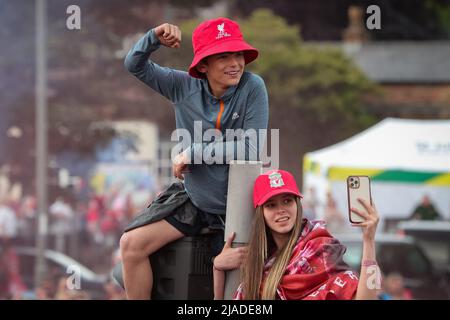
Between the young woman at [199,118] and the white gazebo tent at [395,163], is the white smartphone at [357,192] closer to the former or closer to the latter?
the young woman at [199,118]

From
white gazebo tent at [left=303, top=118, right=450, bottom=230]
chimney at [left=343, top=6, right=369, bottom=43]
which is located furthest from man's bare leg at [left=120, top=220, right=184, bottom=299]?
chimney at [left=343, top=6, right=369, bottom=43]

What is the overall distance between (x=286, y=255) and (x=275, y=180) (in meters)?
0.30

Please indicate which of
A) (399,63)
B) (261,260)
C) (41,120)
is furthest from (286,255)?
(399,63)

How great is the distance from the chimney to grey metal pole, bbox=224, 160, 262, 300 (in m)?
31.1

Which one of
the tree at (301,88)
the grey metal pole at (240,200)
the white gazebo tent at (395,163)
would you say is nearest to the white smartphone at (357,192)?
the grey metal pole at (240,200)

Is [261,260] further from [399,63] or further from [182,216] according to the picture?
[399,63]

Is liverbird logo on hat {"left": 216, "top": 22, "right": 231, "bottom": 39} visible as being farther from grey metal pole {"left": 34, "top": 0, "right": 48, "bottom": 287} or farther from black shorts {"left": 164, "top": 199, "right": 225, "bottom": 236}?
grey metal pole {"left": 34, "top": 0, "right": 48, "bottom": 287}

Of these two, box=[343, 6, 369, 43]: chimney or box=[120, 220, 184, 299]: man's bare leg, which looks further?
box=[343, 6, 369, 43]: chimney

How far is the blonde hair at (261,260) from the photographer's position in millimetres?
4301

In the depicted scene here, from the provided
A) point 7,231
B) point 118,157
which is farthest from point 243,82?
point 118,157

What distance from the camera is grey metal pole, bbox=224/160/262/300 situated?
4.50m

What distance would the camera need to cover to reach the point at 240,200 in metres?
4.49
